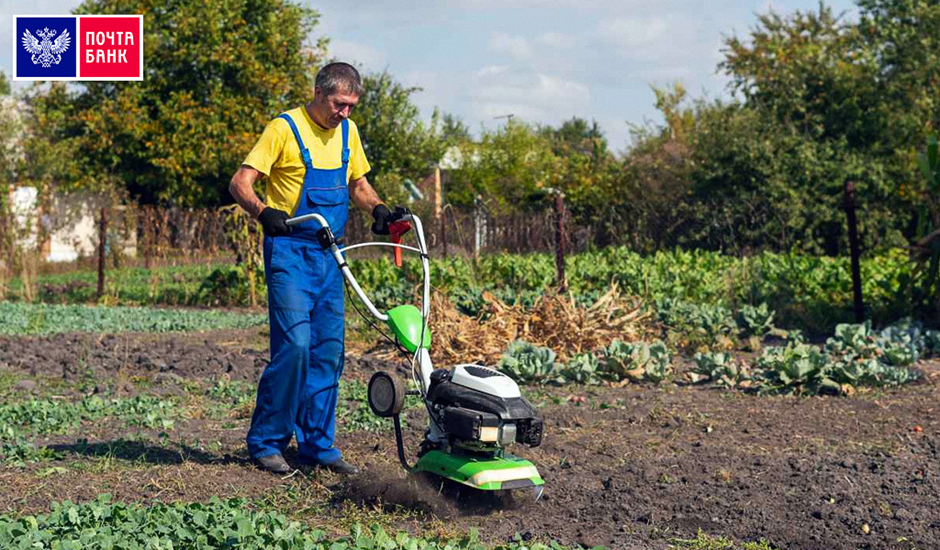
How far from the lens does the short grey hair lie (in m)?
5.14

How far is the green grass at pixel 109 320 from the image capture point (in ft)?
40.4

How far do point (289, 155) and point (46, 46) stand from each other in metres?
16.3

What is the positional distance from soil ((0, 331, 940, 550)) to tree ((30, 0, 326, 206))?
24.0 m

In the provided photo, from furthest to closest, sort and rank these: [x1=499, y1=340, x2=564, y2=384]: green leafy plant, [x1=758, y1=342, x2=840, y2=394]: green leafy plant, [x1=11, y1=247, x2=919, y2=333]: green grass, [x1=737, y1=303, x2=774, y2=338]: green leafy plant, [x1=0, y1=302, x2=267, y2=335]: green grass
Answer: [x1=0, y1=302, x2=267, y2=335]: green grass, [x1=11, y1=247, x2=919, y2=333]: green grass, [x1=737, y1=303, x2=774, y2=338]: green leafy plant, [x1=499, y1=340, x2=564, y2=384]: green leafy plant, [x1=758, y1=342, x2=840, y2=394]: green leafy plant

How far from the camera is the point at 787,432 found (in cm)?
630

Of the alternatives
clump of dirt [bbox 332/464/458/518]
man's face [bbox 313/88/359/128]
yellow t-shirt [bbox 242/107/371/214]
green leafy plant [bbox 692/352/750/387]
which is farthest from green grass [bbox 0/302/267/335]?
clump of dirt [bbox 332/464/458/518]

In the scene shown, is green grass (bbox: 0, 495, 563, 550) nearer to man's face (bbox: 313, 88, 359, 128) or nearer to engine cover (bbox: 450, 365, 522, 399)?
engine cover (bbox: 450, 365, 522, 399)

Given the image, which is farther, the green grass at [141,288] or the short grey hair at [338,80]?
the green grass at [141,288]

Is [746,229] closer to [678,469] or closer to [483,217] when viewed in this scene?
[483,217]

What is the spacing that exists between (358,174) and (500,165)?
29.5 m

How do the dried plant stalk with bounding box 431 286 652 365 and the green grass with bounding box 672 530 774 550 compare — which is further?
the dried plant stalk with bounding box 431 286 652 365

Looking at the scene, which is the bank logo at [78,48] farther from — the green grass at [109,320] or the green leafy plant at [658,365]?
the green leafy plant at [658,365]

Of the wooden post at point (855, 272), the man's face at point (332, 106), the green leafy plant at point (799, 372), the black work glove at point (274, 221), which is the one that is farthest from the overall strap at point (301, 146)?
the wooden post at point (855, 272)

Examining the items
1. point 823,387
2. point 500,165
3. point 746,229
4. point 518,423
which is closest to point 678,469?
point 518,423
